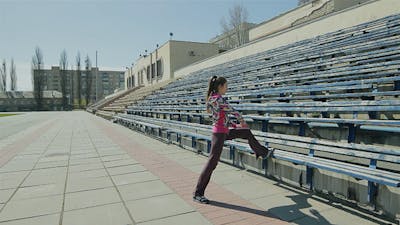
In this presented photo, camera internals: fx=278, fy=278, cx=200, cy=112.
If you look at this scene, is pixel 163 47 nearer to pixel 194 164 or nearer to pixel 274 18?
pixel 274 18

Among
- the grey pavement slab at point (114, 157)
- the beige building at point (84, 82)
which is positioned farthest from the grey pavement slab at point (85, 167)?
the beige building at point (84, 82)

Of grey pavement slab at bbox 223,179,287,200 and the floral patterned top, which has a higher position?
the floral patterned top

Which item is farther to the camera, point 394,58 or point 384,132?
point 394,58

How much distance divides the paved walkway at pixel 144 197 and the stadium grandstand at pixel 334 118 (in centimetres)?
29

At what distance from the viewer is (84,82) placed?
83875 mm

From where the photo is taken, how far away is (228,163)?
5.98 metres

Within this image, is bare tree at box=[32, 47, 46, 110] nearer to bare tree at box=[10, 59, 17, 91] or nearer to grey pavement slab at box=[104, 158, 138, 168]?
bare tree at box=[10, 59, 17, 91]

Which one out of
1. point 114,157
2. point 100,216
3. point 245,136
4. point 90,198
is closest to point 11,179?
point 90,198

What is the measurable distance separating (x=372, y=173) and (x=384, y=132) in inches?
48.8

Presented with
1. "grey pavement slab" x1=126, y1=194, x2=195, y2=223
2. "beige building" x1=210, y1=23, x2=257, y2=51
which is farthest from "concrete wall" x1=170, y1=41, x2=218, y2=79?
"grey pavement slab" x1=126, y1=194, x2=195, y2=223

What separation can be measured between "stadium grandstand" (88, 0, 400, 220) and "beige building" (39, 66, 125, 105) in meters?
73.4

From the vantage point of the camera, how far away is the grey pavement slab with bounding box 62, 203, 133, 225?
321 cm

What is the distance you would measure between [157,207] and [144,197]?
0.47m

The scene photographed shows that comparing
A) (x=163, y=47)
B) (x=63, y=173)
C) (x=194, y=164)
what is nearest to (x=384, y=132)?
(x=194, y=164)
